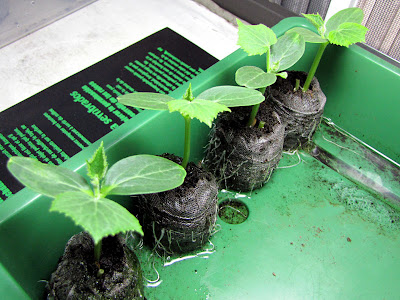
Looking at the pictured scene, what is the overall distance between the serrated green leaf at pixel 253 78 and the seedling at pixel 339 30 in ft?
0.42

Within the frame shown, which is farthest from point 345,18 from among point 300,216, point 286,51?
point 300,216

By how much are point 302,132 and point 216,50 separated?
1.43 feet

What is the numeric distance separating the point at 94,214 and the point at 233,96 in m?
0.26

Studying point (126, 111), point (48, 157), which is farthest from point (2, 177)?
point (126, 111)

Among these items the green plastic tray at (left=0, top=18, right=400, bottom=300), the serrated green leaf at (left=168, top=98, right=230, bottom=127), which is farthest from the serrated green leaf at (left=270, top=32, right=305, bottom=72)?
the serrated green leaf at (left=168, top=98, right=230, bottom=127)

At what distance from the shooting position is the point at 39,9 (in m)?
1.17

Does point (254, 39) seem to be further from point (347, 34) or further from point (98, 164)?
point (98, 164)

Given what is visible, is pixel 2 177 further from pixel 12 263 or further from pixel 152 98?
pixel 152 98

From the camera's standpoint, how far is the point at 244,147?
2.41ft

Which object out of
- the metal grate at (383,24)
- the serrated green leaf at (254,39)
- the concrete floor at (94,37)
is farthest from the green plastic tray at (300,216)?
the concrete floor at (94,37)

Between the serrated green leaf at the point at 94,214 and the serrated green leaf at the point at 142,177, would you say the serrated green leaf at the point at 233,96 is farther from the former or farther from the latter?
the serrated green leaf at the point at 94,214

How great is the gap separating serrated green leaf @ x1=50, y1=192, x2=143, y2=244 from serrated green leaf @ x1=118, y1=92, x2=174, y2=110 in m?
0.15

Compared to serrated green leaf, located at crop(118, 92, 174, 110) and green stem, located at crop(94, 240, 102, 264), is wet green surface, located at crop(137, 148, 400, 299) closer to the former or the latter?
green stem, located at crop(94, 240, 102, 264)

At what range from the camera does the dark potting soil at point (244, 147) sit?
0.74 metres
